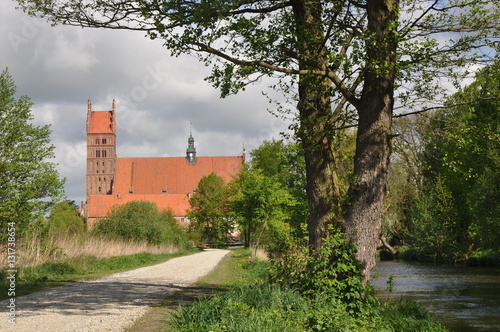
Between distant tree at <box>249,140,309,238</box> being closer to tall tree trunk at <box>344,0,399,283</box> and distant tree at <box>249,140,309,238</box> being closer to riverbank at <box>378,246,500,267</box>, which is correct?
riverbank at <box>378,246,500,267</box>

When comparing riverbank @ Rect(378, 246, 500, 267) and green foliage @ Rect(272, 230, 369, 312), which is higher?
green foliage @ Rect(272, 230, 369, 312)

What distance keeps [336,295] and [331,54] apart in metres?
3.80

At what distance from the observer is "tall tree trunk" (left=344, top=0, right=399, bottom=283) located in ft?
29.9

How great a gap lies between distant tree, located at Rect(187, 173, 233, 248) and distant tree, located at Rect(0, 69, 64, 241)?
41.7m

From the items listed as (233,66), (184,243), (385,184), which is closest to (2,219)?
(233,66)

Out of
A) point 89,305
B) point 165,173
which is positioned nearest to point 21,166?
point 89,305

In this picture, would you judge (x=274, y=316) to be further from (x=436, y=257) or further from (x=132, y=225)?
(x=436, y=257)

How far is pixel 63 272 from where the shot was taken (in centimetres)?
1830

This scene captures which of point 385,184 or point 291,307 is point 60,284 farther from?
point 385,184

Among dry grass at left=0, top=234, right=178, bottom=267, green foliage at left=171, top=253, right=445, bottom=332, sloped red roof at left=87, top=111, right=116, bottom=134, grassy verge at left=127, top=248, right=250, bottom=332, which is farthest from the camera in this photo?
sloped red roof at left=87, top=111, right=116, bottom=134

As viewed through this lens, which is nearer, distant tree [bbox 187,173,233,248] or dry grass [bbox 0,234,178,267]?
dry grass [bbox 0,234,178,267]

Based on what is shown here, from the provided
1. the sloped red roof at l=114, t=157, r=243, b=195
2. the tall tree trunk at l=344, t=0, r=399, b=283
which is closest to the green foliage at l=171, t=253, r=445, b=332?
the tall tree trunk at l=344, t=0, r=399, b=283

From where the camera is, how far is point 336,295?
887 centimetres

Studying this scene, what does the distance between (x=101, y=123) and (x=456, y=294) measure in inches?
4482
